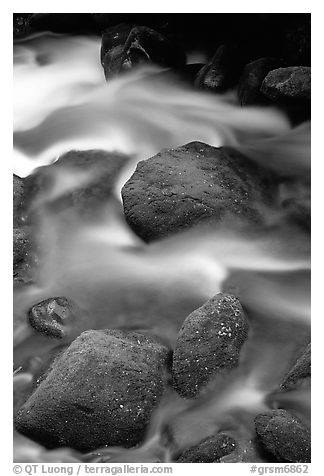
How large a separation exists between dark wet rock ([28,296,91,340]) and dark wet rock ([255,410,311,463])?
0.80 metres

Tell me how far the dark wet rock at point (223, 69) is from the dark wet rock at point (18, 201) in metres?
1.00

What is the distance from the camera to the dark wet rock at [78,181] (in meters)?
3.25

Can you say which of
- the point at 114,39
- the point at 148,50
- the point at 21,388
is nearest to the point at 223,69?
the point at 148,50

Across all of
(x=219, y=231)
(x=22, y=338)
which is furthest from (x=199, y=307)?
(x=22, y=338)

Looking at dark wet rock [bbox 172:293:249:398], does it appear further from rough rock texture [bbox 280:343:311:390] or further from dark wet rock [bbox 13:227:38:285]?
dark wet rock [bbox 13:227:38:285]

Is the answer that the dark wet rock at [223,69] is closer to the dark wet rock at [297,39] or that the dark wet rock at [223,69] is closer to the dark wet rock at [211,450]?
the dark wet rock at [297,39]

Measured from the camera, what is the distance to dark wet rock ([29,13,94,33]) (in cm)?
398

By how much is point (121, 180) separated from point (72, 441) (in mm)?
1280

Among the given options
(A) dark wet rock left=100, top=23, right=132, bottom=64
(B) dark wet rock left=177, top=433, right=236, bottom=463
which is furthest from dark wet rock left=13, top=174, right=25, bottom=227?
(B) dark wet rock left=177, top=433, right=236, bottom=463

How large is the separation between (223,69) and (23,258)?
1.35 m

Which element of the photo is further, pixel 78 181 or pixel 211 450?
pixel 78 181

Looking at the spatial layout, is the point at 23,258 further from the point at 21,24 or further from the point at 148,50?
the point at 21,24

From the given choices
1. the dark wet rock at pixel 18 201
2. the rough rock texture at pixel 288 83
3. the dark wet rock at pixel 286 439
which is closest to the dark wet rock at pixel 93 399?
the dark wet rock at pixel 286 439

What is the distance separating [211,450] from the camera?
231 centimetres
